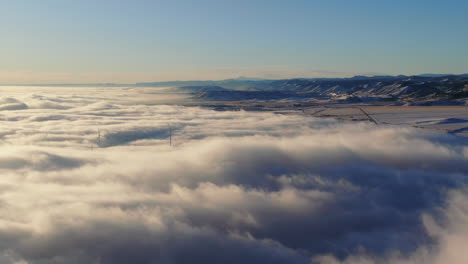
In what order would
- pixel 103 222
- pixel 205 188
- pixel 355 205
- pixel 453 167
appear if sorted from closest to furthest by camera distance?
pixel 103 222 < pixel 355 205 < pixel 205 188 < pixel 453 167

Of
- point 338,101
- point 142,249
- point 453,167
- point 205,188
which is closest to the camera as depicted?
point 142,249

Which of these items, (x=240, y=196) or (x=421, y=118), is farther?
(x=421, y=118)

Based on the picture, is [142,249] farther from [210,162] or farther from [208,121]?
[208,121]

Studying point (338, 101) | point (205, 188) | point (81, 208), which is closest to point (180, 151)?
point (205, 188)

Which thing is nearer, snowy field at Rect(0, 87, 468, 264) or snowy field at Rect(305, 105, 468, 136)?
snowy field at Rect(0, 87, 468, 264)

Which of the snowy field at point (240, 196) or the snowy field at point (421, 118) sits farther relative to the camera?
the snowy field at point (421, 118)

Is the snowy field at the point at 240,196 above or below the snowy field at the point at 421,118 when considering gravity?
below

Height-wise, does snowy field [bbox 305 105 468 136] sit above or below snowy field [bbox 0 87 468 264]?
above

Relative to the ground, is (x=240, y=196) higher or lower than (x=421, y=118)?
lower
